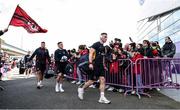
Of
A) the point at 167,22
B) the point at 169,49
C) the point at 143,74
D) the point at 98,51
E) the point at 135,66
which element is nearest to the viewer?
the point at 98,51

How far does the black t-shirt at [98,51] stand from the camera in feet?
26.3

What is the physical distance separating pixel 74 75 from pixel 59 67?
14.6ft

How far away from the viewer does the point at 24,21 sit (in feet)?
37.1

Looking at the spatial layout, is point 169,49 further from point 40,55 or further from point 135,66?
point 40,55

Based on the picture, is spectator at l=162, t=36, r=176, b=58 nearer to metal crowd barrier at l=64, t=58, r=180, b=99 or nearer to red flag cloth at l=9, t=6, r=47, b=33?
metal crowd barrier at l=64, t=58, r=180, b=99

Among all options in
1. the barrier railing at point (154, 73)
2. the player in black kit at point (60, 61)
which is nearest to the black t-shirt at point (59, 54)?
the player in black kit at point (60, 61)

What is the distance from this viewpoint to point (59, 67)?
10.3 metres

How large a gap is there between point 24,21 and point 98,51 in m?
4.46

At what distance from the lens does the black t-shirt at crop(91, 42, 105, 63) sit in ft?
26.3

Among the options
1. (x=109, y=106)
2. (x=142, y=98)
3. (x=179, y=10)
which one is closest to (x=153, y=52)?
(x=142, y=98)

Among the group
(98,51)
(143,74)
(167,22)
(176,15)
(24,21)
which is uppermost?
(167,22)

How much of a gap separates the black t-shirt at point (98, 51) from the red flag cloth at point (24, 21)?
4221 mm

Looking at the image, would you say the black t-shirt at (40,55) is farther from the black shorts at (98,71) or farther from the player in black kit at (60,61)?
the black shorts at (98,71)

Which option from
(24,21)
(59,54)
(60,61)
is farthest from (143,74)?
(24,21)
